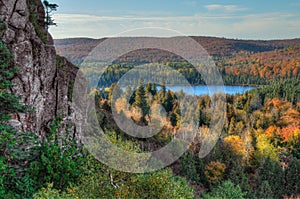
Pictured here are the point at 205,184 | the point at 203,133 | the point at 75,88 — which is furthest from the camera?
the point at 203,133

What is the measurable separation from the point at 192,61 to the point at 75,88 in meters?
95.0

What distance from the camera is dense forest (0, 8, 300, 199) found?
14.9 metres

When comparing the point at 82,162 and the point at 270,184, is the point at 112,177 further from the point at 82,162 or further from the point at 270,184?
the point at 270,184

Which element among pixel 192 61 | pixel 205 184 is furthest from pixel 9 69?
pixel 192 61

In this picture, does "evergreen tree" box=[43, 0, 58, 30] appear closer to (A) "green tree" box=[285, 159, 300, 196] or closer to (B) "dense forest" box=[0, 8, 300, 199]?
(B) "dense forest" box=[0, 8, 300, 199]

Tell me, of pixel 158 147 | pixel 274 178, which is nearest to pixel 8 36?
pixel 158 147

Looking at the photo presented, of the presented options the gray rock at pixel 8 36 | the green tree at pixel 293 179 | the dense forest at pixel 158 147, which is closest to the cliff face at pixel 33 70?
the gray rock at pixel 8 36

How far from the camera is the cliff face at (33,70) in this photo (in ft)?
60.0

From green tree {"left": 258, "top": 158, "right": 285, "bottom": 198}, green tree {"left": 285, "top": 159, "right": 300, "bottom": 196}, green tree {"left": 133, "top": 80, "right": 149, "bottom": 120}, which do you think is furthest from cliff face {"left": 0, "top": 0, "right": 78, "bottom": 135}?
green tree {"left": 285, "top": 159, "right": 300, "bottom": 196}

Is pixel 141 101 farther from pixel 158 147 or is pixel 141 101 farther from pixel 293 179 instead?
pixel 293 179

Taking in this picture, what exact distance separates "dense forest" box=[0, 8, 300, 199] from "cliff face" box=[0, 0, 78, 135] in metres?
0.60

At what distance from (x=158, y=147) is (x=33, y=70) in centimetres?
3042

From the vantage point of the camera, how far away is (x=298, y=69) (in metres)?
161

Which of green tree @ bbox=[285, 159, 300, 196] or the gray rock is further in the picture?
green tree @ bbox=[285, 159, 300, 196]
